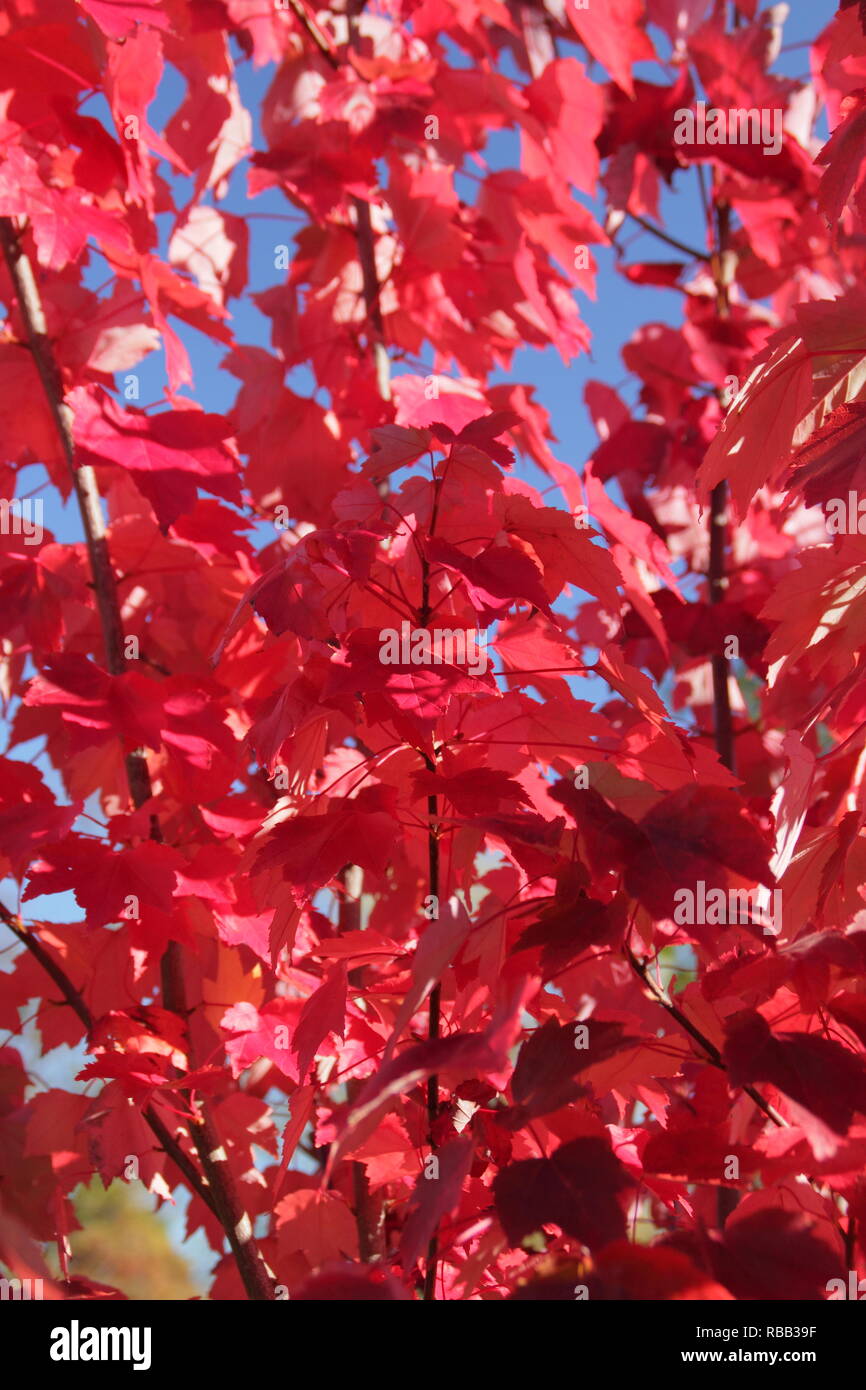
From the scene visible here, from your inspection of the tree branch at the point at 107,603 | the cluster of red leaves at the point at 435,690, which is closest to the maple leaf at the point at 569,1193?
the cluster of red leaves at the point at 435,690

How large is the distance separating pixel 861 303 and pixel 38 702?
27.7 inches

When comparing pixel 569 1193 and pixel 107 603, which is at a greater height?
pixel 107 603

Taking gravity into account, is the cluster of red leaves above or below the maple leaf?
above

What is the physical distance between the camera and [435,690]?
75 cm

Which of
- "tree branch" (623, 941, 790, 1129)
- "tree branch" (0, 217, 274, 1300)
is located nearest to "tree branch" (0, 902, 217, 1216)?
"tree branch" (0, 217, 274, 1300)

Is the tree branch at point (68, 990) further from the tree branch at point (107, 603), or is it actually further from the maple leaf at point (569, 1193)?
the maple leaf at point (569, 1193)

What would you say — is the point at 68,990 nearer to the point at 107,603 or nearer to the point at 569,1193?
the point at 107,603

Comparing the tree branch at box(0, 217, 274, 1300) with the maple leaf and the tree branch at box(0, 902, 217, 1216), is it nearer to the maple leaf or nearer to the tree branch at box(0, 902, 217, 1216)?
the tree branch at box(0, 902, 217, 1216)

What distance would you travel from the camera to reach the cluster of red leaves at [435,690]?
2.01 feet

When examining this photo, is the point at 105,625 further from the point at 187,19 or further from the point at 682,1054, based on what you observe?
the point at 187,19

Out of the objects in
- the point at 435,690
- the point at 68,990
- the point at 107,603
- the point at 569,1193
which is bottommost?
the point at 569,1193

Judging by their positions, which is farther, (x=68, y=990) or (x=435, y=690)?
(x=68, y=990)

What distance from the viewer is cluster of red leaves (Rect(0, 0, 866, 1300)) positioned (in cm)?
61

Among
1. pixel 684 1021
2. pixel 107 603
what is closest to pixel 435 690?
pixel 684 1021
